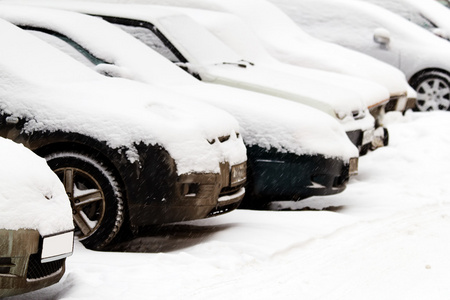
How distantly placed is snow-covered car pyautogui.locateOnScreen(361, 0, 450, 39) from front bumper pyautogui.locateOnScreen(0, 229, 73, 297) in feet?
37.1

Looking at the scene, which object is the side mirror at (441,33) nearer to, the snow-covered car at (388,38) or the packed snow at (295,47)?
the snow-covered car at (388,38)

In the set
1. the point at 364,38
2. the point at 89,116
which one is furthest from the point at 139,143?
the point at 364,38

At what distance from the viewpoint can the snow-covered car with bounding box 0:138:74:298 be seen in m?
4.51

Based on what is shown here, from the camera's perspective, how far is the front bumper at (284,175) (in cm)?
749

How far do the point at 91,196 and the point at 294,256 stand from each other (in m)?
1.39

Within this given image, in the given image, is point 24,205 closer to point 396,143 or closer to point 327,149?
point 327,149

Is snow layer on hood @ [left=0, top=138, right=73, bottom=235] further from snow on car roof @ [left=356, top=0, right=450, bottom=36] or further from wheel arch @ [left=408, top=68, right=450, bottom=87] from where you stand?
snow on car roof @ [left=356, top=0, right=450, bottom=36]

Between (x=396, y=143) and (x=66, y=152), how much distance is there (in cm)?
566

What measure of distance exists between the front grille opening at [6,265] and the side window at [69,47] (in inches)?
131

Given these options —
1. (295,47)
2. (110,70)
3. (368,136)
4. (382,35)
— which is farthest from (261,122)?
(382,35)

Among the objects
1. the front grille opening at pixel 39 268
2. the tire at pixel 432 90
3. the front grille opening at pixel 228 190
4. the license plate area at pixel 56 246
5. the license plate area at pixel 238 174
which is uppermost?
the license plate area at pixel 56 246

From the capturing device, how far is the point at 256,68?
998cm

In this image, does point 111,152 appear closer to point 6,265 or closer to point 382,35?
point 6,265

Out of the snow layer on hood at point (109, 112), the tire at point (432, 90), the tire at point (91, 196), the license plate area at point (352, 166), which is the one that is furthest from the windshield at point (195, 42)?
the tire at point (432, 90)
